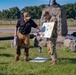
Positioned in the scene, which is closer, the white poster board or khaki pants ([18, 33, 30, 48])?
the white poster board

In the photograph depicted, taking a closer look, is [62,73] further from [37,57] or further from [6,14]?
[6,14]

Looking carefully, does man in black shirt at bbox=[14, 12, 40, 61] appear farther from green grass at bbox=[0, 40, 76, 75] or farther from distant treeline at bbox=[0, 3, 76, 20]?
distant treeline at bbox=[0, 3, 76, 20]

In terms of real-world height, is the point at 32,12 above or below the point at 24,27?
above

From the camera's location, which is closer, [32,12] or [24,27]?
[24,27]

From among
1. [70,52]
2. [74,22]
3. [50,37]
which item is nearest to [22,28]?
[50,37]

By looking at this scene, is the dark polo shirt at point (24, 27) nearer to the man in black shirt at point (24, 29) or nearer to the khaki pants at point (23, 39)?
the man in black shirt at point (24, 29)

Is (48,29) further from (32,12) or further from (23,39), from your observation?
(32,12)

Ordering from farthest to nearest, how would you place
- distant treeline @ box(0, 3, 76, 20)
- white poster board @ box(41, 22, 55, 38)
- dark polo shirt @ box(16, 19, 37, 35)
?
distant treeline @ box(0, 3, 76, 20) < dark polo shirt @ box(16, 19, 37, 35) < white poster board @ box(41, 22, 55, 38)

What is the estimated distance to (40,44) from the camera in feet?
44.5

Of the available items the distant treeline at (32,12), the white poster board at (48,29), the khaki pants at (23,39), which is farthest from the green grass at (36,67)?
the distant treeline at (32,12)

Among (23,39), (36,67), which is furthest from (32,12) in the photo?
(36,67)

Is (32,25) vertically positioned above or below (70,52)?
Answer: above

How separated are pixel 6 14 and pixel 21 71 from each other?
76.5 meters

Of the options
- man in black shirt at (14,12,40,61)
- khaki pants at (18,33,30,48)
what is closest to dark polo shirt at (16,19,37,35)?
man in black shirt at (14,12,40,61)
